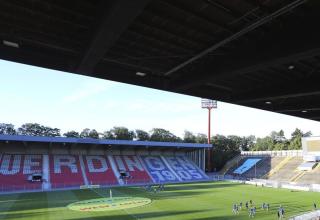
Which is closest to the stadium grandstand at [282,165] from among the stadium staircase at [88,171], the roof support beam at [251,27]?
the stadium staircase at [88,171]

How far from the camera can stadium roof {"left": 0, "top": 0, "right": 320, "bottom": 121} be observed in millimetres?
5848

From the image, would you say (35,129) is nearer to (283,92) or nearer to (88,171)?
(88,171)

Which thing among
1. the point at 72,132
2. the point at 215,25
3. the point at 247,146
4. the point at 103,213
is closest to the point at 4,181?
the point at 103,213

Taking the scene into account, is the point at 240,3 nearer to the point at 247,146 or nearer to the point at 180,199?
the point at 180,199

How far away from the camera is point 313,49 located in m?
6.16

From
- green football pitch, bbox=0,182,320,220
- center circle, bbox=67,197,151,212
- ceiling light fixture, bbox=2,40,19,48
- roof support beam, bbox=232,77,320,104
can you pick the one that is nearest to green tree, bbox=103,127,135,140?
green football pitch, bbox=0,182,320,220

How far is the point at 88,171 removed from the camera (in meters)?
59.9

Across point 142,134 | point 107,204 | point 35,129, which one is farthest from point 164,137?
point 107,204

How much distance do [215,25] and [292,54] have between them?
1736 millimetres

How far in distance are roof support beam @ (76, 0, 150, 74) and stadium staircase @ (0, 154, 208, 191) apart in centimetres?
4974

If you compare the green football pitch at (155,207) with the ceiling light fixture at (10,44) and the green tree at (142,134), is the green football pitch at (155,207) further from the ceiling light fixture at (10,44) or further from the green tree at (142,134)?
the green tree at (142,134)

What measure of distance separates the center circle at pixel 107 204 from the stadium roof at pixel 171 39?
86.1 ft

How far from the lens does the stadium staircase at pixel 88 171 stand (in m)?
52.3

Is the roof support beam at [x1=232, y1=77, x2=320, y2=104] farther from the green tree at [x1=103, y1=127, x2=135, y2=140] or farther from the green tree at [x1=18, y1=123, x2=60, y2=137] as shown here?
the green tree at [x1=18, y1=123, x2=60, y2=137]
